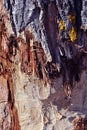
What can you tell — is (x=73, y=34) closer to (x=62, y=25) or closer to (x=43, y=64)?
(x=62, y=25)

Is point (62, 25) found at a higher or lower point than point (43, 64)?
higher

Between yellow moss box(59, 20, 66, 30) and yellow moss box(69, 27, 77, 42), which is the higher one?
yellow moss box(59, 20, 66, 30)

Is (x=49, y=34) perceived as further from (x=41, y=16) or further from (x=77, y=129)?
(x=77, y=129)

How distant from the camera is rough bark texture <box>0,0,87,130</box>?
48.6 inches

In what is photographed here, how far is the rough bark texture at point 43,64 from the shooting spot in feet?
4.05

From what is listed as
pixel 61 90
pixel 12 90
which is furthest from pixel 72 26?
pixel 12 90

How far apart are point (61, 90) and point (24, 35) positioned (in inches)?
10.3

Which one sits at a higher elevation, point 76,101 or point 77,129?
point 76,101

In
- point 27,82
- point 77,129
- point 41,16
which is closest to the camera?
point 41,16

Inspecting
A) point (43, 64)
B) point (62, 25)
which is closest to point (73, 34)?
point (62, 25)

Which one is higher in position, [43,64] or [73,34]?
[73,34]

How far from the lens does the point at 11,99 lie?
1417 mm

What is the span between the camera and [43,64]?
4.22 feet

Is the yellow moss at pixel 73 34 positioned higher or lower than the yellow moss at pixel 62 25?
lower
